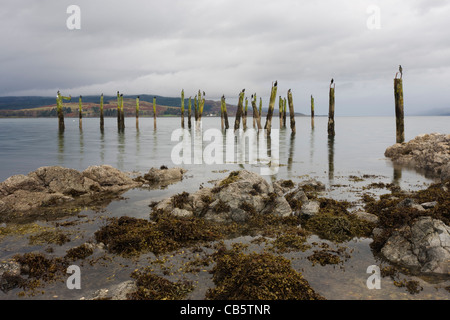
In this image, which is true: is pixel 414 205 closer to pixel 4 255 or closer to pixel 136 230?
pixel 136 230

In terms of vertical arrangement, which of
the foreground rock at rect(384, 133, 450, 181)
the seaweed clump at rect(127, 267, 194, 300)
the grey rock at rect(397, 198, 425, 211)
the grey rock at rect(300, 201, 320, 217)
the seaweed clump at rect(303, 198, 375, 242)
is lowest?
the seaweed clump at rect(127, 267, 194, 300)

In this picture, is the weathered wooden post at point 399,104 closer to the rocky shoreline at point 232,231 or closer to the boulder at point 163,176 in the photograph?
the rocky shoreline at point 232,231

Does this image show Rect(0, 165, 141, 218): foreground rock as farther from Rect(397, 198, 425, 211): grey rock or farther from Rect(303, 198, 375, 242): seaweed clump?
Rect(397, 198, 425, 211): grey rock

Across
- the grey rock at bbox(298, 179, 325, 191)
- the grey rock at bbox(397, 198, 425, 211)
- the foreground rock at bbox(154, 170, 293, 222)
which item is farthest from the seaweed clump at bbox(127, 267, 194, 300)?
the grey rock at bbox(298, 179, 325, 191)

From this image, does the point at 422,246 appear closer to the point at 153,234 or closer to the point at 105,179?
the point at 153,234

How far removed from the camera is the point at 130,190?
16.9 metres

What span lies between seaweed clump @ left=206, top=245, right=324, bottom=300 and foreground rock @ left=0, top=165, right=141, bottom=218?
385 inches

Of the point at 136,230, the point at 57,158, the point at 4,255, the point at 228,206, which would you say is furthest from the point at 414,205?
the point at 57,158

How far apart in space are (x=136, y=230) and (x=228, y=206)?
11.9 feet

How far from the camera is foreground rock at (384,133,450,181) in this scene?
72.9 ft

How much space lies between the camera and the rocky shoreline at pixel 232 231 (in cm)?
720
